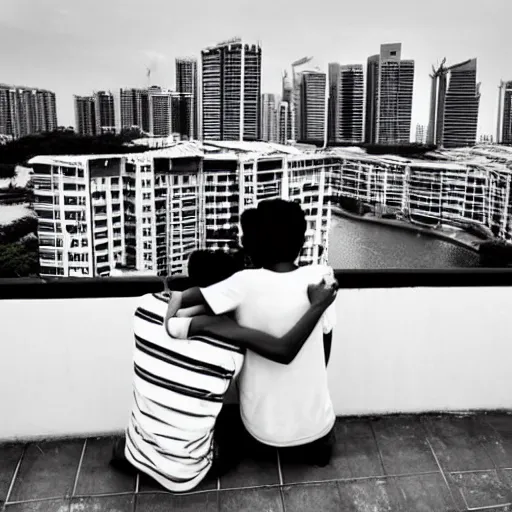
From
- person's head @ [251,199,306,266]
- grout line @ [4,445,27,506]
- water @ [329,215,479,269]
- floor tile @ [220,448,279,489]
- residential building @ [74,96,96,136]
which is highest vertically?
residential building @ [74,96,96,136]

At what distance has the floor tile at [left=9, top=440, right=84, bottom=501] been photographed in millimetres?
2277

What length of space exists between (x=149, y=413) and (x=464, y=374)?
1579 mm

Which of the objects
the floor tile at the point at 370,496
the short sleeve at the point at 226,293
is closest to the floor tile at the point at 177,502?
the floor tile at the point at 370,496

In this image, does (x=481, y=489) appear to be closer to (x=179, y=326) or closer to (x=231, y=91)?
(x=179, y=326)

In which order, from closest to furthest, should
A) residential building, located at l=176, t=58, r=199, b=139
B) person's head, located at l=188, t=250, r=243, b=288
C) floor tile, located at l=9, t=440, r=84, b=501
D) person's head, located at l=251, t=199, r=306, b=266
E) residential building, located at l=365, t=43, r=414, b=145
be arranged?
person's head, located at l=251, t=199, r=306, b=266 < person's head, located at l=188, t=250, r=243, b=288 < floor tile, located at l=9, t=440, r=84, b=501 < residential building, located at l=176, t=58, r=199, b=139 < residential building, located at l=365, t=43, r=414, b=145

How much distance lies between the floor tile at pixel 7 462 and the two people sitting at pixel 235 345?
0.62 metres

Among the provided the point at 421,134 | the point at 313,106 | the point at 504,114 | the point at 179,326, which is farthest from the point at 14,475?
the point at 504,114

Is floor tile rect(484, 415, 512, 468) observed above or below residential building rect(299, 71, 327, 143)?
below

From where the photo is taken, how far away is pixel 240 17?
8.23 ft

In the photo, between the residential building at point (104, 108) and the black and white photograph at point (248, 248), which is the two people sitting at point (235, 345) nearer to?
the black and white photograph at point (248, 248)

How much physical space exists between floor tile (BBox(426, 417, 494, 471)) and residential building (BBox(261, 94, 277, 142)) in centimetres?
154

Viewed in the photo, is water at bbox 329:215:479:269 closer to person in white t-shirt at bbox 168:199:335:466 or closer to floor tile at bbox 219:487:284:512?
person in white t-shirt at bbox 168:199:335:466

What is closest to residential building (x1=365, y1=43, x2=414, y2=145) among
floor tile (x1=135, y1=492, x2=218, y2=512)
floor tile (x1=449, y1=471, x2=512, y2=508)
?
floor tile (x1=449, y1=471, x2=512, y2=508)

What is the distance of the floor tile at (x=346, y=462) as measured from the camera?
92.9 inches
